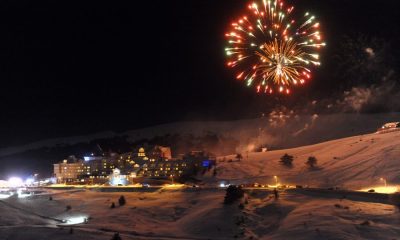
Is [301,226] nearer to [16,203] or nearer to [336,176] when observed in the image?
[336,176]

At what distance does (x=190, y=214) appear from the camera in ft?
186

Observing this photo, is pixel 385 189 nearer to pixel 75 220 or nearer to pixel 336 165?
pixel 336 165

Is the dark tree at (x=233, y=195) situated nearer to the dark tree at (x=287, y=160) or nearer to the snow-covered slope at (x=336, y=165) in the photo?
the snow-covered slope at (x=336, y=165)

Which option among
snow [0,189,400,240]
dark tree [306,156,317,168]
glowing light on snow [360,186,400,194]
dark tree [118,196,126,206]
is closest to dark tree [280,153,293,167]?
dark tree [306,156,317,168]

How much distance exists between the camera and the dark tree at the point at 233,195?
187 feet

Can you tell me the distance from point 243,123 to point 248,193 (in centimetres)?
6475

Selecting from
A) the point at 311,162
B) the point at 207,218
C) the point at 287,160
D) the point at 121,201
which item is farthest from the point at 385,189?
the point at 121,201

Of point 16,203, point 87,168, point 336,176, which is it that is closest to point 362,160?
point 336,176

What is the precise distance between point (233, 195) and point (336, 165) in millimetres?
17994

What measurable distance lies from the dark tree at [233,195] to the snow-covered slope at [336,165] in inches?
457

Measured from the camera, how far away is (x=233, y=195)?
57531 mm

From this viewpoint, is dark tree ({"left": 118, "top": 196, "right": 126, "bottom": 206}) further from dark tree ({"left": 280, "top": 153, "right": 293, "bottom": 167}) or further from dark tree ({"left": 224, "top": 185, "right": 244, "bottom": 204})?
dark tree ({"left": 280, "top": 153, "right": 293, "bottom": 167})

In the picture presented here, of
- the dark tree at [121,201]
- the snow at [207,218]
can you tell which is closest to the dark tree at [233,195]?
the snow at [207,218]

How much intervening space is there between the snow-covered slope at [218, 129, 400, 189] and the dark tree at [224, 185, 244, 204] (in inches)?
457
